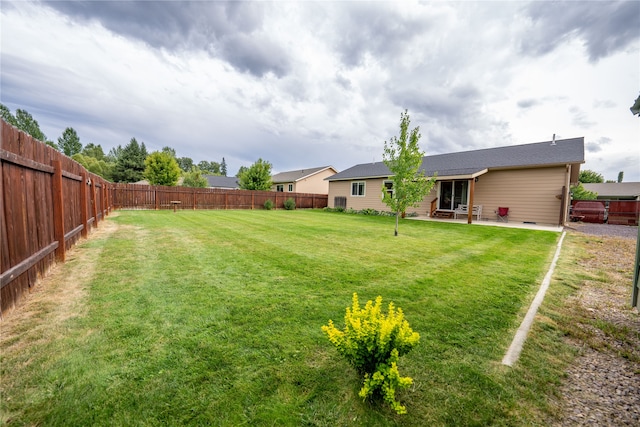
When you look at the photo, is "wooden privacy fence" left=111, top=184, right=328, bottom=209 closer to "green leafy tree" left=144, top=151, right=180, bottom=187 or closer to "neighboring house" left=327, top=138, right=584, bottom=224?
"neighboring house" left=327, top=138, right=584, bottom=224

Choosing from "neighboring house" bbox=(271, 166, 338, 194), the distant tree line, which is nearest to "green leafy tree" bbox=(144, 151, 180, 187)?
the distant tree line

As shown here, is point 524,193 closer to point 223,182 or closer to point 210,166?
point 223,182

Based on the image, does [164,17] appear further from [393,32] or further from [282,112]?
[282,112]

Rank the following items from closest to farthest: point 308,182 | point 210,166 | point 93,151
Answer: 1. point 308,182
2. point 93,151
3. point 210,166

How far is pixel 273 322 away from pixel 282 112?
1964 centimetres

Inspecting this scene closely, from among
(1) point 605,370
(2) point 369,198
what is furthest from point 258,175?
(1) point 605,370

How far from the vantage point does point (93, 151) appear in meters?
58.2

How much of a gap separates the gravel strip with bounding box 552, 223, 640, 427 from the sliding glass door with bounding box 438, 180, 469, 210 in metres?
12.1

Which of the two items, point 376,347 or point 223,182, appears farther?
point 223,182

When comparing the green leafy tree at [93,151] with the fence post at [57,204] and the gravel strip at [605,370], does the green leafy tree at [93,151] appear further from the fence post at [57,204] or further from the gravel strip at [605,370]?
the gravel strip at [605,370]

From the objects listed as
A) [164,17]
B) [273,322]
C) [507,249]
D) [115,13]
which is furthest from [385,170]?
[273,322]

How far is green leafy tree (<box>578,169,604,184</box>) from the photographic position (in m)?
48.8

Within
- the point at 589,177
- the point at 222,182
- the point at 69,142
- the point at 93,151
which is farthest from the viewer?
the point at 93,151

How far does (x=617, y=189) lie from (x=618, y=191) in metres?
1.07
